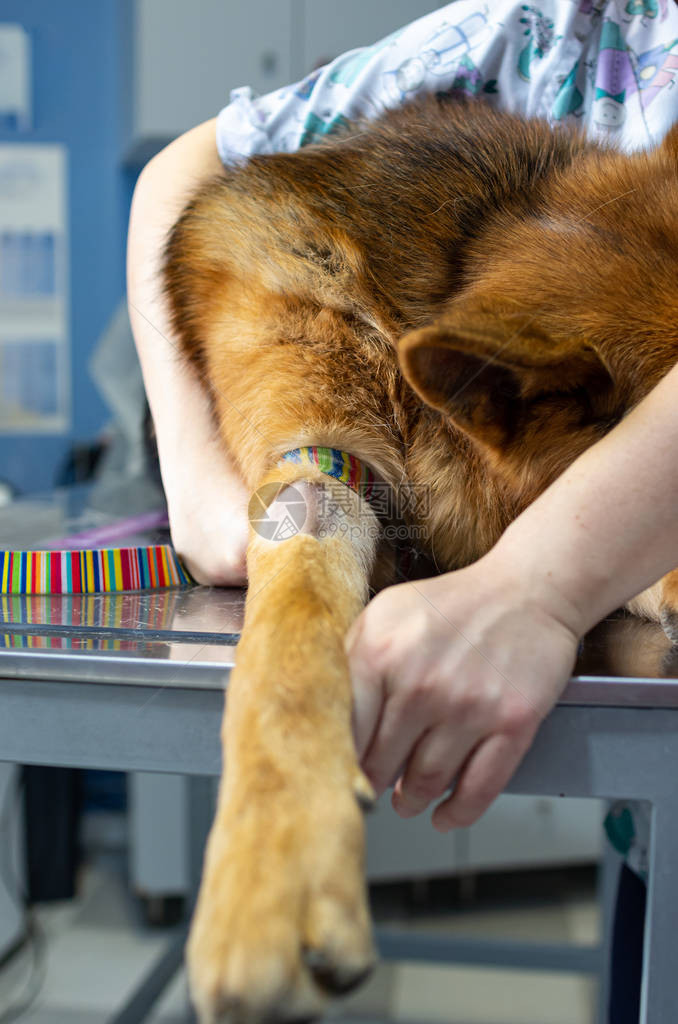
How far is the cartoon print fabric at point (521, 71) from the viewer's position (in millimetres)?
904

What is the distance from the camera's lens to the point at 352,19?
103 inches

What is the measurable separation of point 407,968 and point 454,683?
1.63 meters

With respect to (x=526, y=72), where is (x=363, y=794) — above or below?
below

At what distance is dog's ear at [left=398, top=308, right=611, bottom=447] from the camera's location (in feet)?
1.70

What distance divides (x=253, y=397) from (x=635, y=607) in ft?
1.29

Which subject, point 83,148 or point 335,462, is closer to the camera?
point 335,462

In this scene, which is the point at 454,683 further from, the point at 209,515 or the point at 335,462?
the point at 209,515

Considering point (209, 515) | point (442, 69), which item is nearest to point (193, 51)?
point (442, 69)

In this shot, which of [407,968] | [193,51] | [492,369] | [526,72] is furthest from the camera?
[193,51]

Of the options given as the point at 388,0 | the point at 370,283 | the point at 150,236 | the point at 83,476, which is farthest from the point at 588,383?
the point at 388,0

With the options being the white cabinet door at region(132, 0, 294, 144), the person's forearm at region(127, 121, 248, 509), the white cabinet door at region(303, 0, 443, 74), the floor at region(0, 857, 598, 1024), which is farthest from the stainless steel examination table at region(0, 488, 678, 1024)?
the white cabinet door at region(303, 0, 443, 74)

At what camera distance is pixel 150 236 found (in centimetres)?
101

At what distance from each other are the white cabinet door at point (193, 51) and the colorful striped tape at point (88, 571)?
83.9 inches

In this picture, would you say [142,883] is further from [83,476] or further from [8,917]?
[83,476]
